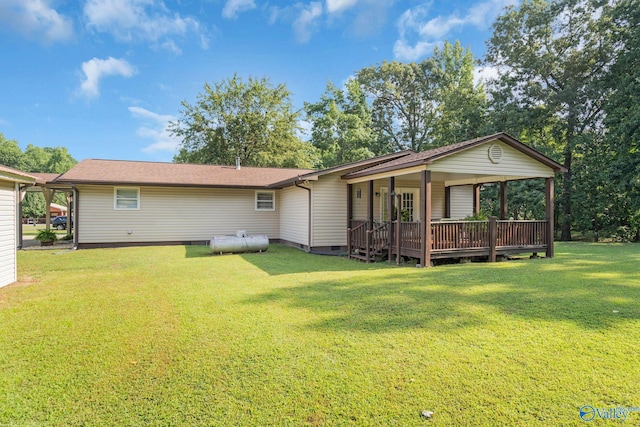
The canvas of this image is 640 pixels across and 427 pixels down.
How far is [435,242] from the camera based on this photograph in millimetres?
8984

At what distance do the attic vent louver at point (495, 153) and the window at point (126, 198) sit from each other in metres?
12.6

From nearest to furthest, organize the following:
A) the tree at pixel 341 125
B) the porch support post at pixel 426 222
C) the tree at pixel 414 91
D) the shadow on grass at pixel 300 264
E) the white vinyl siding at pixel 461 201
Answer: the shadow on grass at pixel 300 264 < the porch support post at pixel 426 222 < the white vinyl siding at pixel 461 201 < the tree at pixel 341 125 < the tree at pixel 414 91

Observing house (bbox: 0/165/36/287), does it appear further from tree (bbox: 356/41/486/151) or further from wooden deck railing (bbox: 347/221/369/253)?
tree (bbox: 356/41/486/151)

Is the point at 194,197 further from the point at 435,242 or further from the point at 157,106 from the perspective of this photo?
the point at 157,106

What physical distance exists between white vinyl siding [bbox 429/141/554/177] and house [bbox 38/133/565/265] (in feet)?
0.09

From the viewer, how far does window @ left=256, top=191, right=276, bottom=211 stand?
1541 cm

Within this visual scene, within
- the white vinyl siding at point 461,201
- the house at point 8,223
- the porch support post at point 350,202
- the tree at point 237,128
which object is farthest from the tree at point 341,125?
the house at point 8,223

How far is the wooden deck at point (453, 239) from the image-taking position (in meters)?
9.08

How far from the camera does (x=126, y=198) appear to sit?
44.7 feet

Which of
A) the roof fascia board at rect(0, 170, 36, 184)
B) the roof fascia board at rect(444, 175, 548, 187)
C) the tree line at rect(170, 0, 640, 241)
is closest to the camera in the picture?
the roof fascia board at rect(0, 170, 36, 184)

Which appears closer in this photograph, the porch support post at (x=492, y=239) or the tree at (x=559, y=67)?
the porch support post at (x=492, y=239)

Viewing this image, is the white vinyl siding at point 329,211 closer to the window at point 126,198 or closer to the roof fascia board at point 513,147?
the roof fascia board at point 513,147

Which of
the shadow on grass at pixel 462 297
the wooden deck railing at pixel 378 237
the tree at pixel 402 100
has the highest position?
the tree at pixel 402 100

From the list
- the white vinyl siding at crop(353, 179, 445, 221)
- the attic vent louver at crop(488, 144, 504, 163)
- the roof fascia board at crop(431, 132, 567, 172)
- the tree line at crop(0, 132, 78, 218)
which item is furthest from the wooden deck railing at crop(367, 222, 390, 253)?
the tree line at crop(0, 132, 78, 218)
